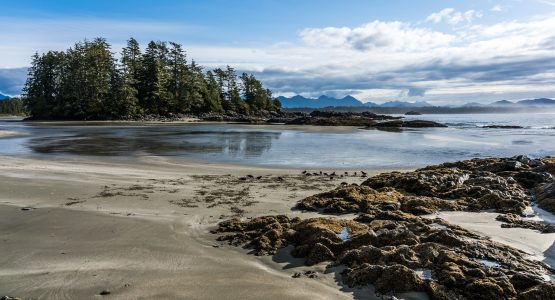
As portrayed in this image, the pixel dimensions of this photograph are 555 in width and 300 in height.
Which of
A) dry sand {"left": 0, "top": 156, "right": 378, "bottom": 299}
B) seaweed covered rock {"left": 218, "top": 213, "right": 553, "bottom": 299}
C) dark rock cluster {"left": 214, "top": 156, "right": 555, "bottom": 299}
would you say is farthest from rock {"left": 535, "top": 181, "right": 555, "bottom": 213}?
dry sand {"left": 0, "top": 156, "right": 378, "bottom": 299}

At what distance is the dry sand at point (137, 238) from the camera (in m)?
5.18

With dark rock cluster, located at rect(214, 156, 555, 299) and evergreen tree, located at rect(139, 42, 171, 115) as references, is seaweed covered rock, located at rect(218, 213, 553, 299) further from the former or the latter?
evergreen tree, located at rect(139, 42, 171, 115)

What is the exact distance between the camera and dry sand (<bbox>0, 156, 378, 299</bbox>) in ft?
17.0

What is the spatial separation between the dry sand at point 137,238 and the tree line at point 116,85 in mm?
58977

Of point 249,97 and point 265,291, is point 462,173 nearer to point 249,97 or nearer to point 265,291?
point 265,291

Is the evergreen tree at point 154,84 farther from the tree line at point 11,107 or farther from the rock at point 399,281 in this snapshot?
the rock at point 399,281

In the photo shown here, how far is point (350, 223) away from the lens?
7.52 m

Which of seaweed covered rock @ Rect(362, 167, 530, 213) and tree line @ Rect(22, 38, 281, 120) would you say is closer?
seaweed covered rock @ Rect(362, 167, 530, 213)

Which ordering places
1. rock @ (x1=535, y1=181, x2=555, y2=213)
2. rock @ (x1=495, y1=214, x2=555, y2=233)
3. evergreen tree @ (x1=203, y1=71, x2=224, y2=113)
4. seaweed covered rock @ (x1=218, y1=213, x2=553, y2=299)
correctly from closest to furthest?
seaweed covered rock @ (x1=218, y1=213, x2=553, y2=299), rock @ (x1=495, y1=214, x2=555, y2=233), rock @ (x1=535, y1=181, x2=555, y2=213), evergreen tree @ (x1=203, y1=71, x2=224, y2=113)

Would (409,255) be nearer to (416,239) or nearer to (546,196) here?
(416,239)

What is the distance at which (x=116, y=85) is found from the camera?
67.7 m

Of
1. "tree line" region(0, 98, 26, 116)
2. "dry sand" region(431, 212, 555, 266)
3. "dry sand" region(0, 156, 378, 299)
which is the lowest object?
"dry sand" region(0, 156, 378, 299)

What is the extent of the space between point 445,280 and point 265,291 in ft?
7.32

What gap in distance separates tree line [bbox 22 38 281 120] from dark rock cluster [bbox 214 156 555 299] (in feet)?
208
